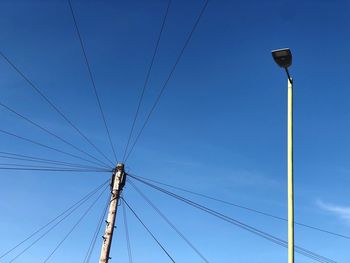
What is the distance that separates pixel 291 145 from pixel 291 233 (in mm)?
2098

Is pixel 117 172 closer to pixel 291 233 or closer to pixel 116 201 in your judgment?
pixel 116 201

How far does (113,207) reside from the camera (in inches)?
615

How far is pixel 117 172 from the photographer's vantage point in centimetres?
1636

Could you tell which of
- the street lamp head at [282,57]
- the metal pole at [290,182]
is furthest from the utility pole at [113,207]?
the street lamp head at [282,57]

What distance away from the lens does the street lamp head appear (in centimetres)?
1130

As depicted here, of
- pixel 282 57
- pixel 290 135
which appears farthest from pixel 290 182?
pixel 282 57

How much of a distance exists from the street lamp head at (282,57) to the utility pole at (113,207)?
23.1ft

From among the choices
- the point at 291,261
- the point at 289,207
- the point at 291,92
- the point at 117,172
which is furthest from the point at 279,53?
the point at 117,172

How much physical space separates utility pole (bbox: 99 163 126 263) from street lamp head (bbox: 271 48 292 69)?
7.05 meters

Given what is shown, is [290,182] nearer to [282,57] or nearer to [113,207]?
[282,57]

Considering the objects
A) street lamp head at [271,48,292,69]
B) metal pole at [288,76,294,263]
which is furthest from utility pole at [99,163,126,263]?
street lamp head at [271,48,292,69]

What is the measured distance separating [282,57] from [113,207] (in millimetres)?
7329

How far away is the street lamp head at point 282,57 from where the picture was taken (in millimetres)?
11305

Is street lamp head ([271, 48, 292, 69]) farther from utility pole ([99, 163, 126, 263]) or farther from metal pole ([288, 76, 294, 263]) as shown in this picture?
utility pole ([99, 163, 126, 263])
